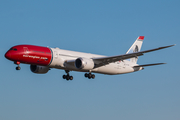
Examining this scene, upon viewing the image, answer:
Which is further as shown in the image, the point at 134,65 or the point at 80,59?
the point at 134,65

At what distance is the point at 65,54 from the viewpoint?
57.6m

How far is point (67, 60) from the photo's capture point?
2258 inches

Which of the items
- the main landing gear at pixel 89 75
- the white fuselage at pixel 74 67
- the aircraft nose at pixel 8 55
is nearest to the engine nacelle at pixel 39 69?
the white fuselage at pixel 74 67

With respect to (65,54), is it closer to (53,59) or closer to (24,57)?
(53,59)

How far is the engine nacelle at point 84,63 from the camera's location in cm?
5597

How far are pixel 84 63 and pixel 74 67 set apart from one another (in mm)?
2539

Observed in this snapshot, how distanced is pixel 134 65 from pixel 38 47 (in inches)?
849

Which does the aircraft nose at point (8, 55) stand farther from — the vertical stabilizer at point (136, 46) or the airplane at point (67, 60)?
the vertical stabilizer at point (136, 46)

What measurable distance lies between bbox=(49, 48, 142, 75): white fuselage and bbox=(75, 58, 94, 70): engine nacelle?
1.35 metres

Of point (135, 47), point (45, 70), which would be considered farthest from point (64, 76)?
point (135, 47)

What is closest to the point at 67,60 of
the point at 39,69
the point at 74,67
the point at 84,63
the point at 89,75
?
the point at 74,67

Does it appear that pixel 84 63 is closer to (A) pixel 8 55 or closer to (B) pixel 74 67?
(B) pixel 74 67

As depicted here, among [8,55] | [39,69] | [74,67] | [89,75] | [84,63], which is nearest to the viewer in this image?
[8,55]

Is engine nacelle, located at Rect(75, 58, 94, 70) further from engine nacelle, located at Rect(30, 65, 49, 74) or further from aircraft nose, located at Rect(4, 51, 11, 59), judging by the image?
aircraft nose, located at Rect(4, 51, 11, 59)
